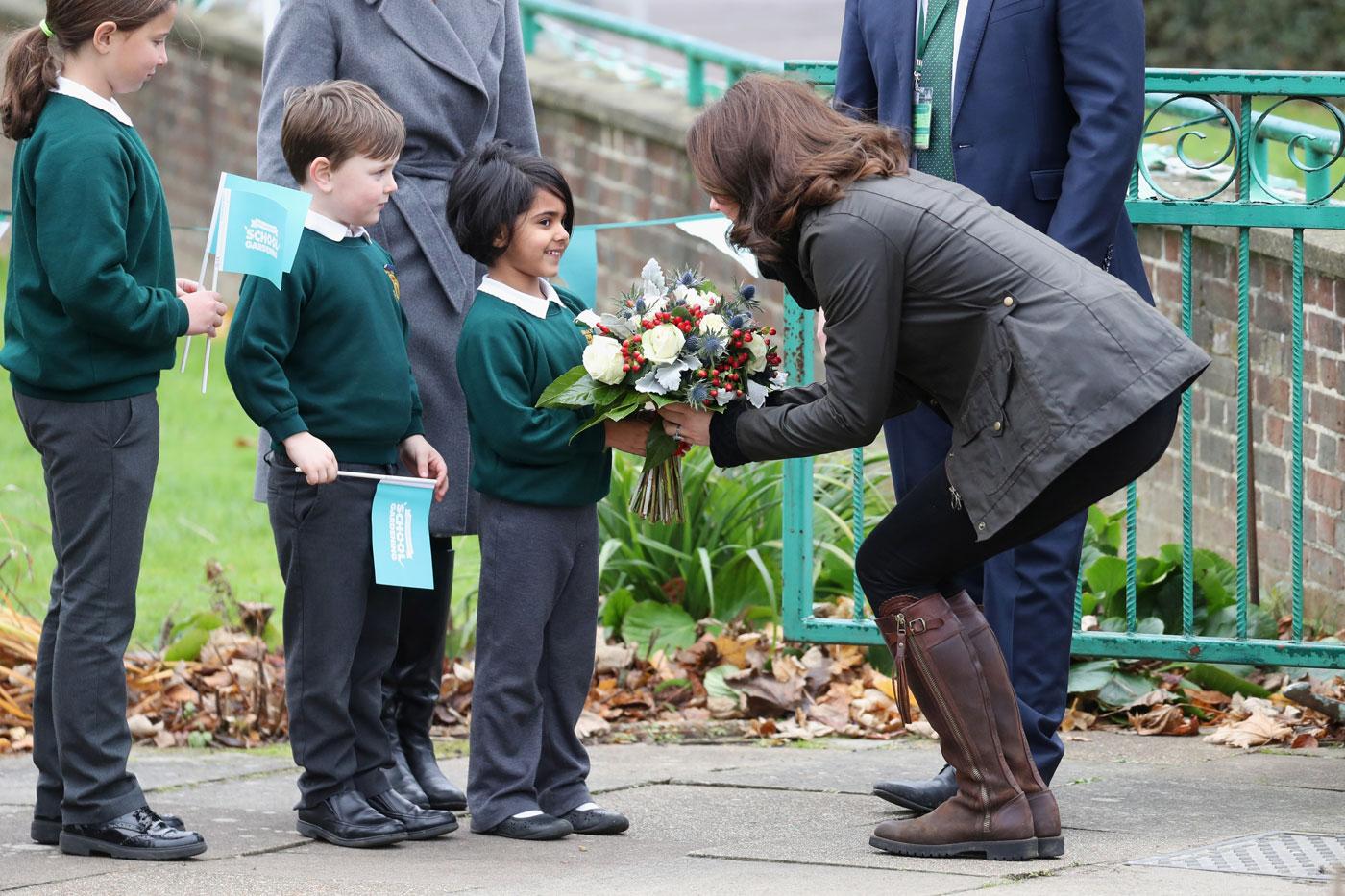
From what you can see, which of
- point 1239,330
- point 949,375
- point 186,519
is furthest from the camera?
point 186,519

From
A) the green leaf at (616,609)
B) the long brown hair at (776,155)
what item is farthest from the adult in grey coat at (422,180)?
the green leaf at (616,609)

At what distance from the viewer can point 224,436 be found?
10422mm

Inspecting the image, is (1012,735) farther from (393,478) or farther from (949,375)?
(393,478)

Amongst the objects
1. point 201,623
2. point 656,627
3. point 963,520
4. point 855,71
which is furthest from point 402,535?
point 201,623

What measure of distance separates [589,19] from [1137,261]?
24.2 feet

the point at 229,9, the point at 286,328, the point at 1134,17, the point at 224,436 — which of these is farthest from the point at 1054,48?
the point at 229,9

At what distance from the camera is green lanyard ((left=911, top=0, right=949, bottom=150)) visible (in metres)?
4.36

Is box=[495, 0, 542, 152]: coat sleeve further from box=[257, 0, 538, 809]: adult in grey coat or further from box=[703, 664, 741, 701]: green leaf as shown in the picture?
box=[703, 664, 741, 701]: green leaf

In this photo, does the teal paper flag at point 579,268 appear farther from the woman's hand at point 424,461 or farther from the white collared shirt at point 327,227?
the white collared shirt at point 327,227

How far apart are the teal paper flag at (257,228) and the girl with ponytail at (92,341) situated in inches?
5.2

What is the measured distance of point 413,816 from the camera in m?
4.20

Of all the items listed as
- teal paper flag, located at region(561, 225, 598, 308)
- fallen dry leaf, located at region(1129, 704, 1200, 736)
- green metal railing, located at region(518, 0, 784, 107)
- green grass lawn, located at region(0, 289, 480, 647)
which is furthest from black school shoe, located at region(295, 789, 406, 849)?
green metal railing, located at region(518, 0, 784, 107)

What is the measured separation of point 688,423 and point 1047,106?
104cm

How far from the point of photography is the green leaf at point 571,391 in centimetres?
400
